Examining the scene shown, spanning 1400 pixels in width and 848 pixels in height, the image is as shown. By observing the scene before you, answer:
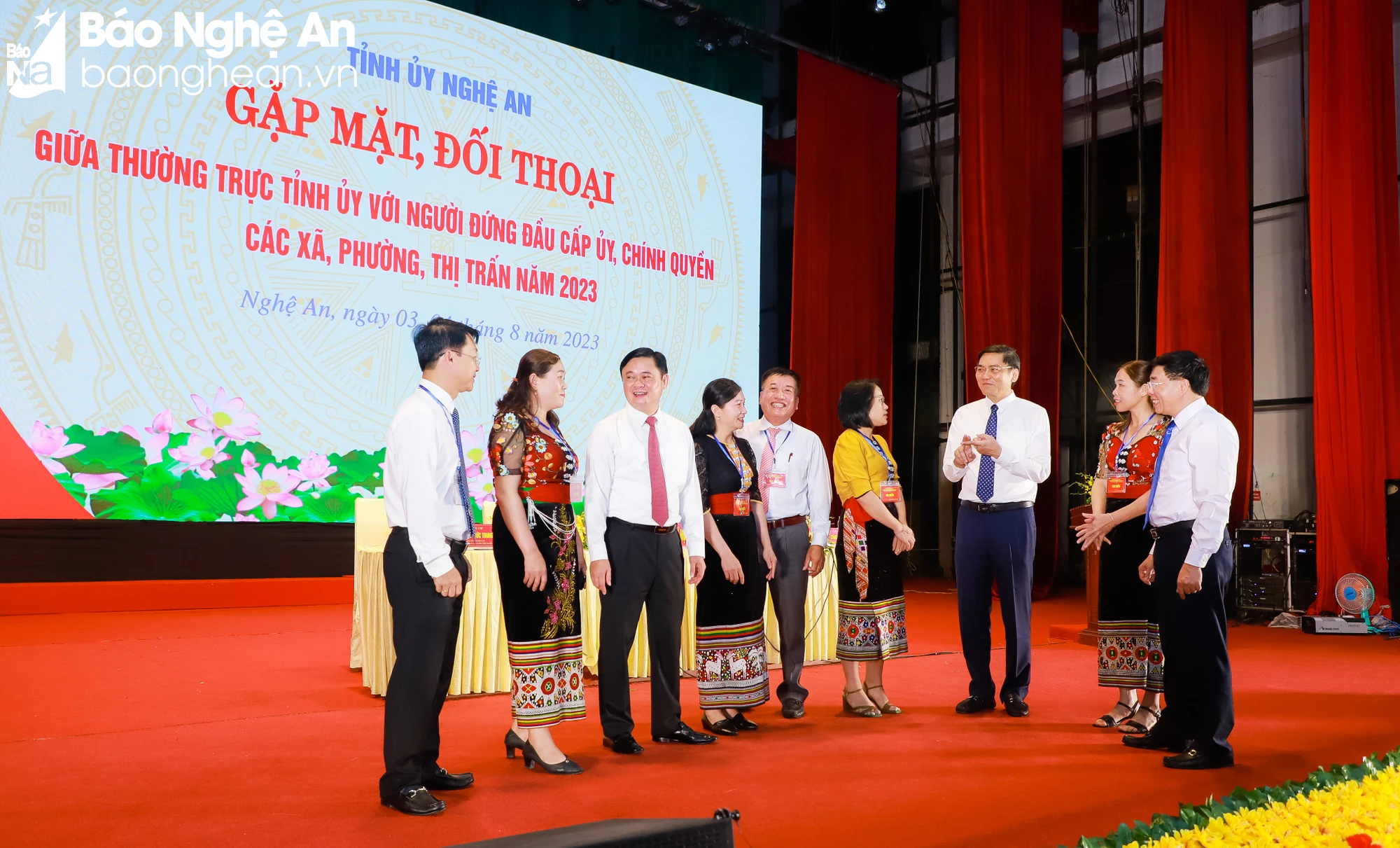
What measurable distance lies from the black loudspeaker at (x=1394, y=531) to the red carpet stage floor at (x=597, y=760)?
151 cm

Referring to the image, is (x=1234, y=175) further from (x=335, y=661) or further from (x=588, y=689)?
(x=335, y=661)

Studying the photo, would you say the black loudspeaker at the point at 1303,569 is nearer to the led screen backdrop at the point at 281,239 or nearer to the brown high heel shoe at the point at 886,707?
the led screen backdrop at the point at 281,239

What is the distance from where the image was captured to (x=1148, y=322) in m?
8.41

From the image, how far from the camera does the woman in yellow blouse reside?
11.7 feet

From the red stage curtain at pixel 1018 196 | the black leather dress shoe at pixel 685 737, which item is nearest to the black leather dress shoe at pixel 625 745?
the black leather dress shoe at pixel 685 737

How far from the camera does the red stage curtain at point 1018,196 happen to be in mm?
8438

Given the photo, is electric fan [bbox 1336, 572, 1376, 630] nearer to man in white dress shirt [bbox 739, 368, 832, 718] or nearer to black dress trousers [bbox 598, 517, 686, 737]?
man in white dress shirt [bbox 739, 368, 832, 718]

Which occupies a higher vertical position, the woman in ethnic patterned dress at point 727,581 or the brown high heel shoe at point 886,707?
the woman in ethnic patterned dress at point 727,581

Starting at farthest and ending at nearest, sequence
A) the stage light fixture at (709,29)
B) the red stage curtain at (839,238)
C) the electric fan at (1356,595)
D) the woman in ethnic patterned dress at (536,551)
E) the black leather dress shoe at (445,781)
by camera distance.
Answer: the red stage curtain at (839,238) < the stage light fixture at (709,29) < the electric fan at (1356,595) < the woman in ethnic patterned dress at (536,551) < the black leather dress shoe at (445,781)

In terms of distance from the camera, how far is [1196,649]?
9.32ft

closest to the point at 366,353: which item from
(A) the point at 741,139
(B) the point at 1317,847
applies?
(A) the point at 741,139

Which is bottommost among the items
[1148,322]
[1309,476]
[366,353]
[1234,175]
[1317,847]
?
[1317,847]

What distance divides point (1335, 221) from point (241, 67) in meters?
6.61

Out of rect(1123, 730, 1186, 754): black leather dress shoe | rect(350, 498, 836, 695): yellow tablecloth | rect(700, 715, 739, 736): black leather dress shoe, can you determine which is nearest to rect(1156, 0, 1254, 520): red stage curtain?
rect(350, 498, 836, 695): yellow tablecloth
